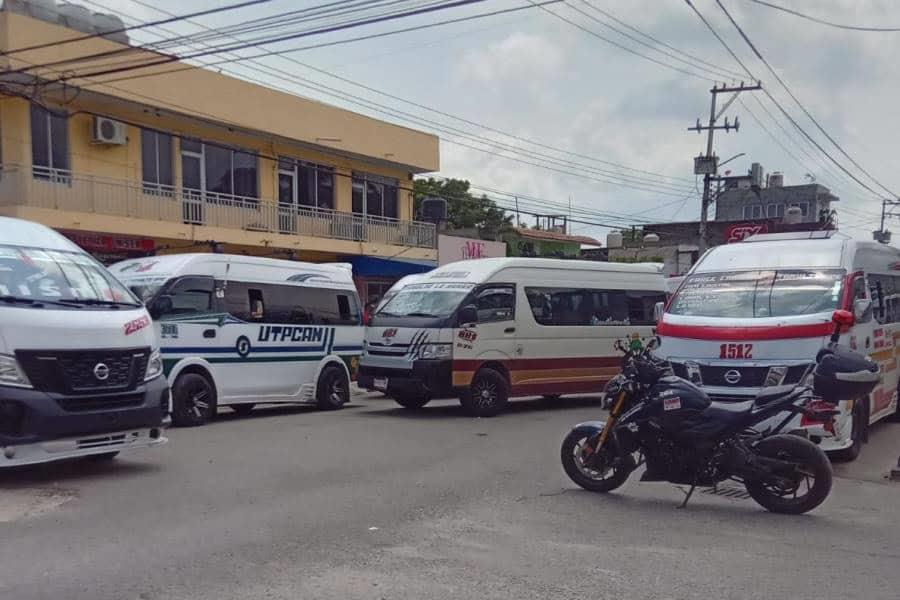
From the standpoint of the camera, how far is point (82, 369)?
7895 mm

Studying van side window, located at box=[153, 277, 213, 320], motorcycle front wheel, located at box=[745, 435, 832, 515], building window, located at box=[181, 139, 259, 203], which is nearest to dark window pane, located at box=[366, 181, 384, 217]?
building window, located at box=[181, 139, 259, 203]

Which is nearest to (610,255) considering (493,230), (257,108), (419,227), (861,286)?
(493,230)

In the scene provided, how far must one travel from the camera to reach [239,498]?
7.45 meters

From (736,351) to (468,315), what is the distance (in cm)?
535

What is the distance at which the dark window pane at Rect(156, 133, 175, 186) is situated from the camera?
22895 mm

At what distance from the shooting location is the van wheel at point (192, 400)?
1220 centimetres

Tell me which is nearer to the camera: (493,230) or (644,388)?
(644,388)

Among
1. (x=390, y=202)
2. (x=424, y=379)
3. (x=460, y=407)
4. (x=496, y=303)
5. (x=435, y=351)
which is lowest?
(x=460, y=407)

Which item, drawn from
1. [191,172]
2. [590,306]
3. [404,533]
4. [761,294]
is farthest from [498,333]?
[191,172]

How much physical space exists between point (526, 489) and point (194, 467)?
3362 millimetres

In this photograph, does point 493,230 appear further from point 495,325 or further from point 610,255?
point 495,325

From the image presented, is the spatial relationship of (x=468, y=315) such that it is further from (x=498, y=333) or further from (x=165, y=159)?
(x=165, y=159)

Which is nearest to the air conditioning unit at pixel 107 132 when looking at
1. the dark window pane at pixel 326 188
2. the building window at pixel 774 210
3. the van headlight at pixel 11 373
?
the dark window pane at pixel 326 188

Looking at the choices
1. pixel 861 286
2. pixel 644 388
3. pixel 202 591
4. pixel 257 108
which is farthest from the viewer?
pixel 257 108
